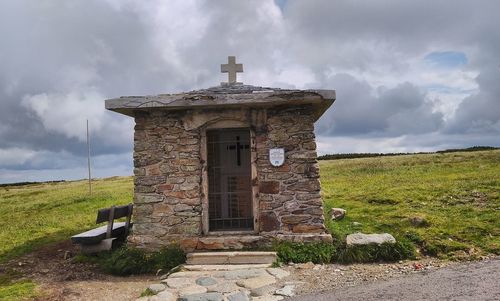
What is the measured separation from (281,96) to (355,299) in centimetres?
420

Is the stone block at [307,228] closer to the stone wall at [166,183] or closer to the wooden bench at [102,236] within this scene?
the stone wall at [166,183]

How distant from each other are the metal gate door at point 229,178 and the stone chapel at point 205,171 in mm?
1363

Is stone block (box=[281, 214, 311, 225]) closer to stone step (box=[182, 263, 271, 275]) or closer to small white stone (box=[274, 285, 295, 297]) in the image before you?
stone step (box=[182, 263, 271, 275])

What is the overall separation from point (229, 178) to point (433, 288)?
5.91 meters

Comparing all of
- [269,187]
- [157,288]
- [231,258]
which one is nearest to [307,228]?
[269,187]

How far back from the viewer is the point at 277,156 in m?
9.37

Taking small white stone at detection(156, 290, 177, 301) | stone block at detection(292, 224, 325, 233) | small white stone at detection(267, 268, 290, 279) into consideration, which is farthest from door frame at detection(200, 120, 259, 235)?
small white stone at detection(156, 290, 177, 301)

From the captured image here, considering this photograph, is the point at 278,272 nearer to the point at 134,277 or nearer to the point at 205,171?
the point at 205,171

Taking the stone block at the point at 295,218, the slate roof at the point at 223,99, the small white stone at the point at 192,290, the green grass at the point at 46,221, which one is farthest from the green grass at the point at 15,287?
the stone block at the point at 295,218

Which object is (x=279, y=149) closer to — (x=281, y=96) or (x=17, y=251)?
(x=281, y=96)

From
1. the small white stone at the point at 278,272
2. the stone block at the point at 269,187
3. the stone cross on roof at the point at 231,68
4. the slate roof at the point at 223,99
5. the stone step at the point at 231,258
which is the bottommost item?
the small white stone at the point at 278,272

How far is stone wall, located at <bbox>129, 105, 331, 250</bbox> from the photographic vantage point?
936 cm

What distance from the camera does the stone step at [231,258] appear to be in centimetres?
880

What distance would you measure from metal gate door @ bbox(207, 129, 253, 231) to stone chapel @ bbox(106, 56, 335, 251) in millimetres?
1363
